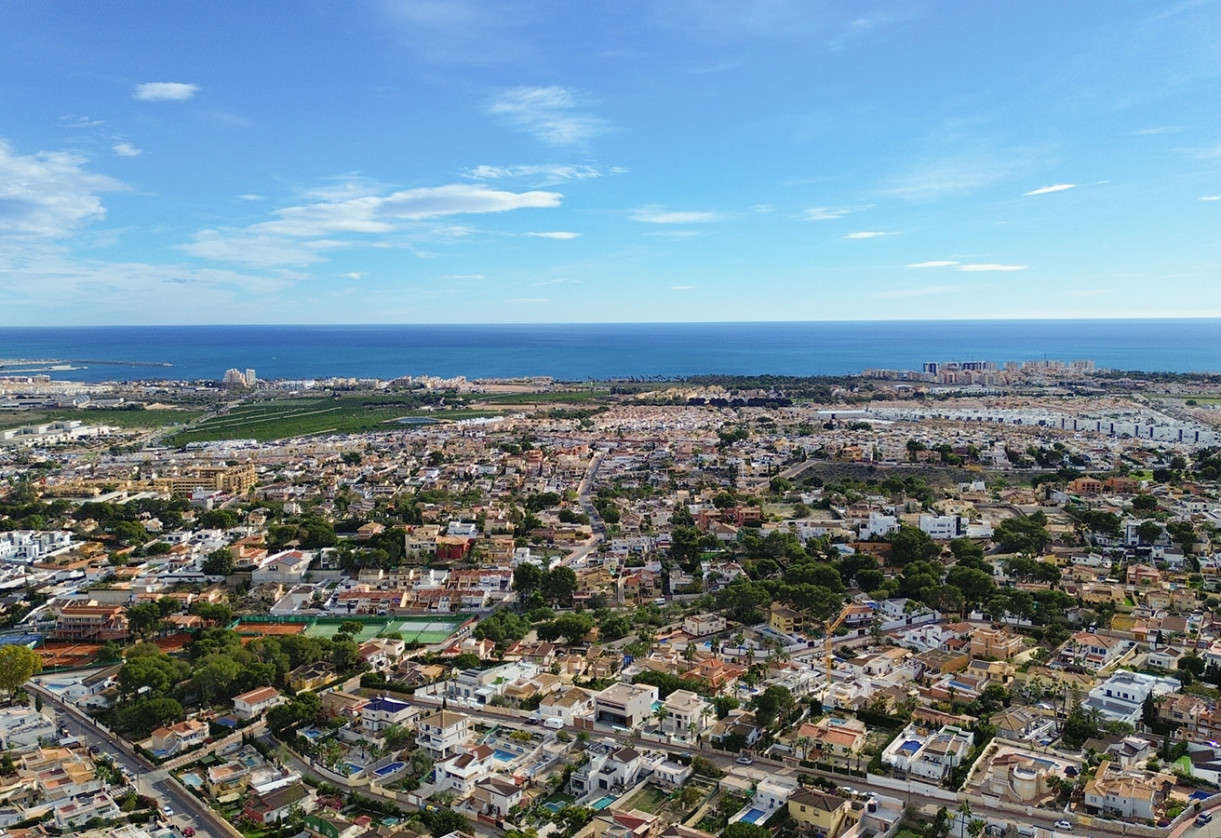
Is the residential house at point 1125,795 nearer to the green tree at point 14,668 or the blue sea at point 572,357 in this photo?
the green tree at point 14,668

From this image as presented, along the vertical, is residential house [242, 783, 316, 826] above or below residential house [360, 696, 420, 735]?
below

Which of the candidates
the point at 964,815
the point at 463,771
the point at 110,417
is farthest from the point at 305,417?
the point at 964,815

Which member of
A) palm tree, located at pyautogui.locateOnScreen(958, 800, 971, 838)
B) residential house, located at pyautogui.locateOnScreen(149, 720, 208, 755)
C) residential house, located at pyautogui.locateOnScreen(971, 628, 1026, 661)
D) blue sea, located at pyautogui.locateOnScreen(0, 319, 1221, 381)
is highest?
blue sea, located at pyautogui.locateOnScreen(0, 319, 1221, 381)

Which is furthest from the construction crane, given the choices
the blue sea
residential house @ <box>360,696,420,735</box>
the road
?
the blue sea

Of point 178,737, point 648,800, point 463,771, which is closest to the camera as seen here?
point 648,800

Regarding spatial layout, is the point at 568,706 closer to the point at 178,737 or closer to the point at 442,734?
the point at 442,734

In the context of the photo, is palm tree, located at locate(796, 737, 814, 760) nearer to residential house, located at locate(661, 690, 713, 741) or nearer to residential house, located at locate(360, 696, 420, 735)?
residential house, located at locate(661, 690, 713, 741)

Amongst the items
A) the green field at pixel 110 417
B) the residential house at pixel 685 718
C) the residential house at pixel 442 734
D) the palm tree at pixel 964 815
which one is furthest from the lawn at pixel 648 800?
the green field at pixel 110 417
